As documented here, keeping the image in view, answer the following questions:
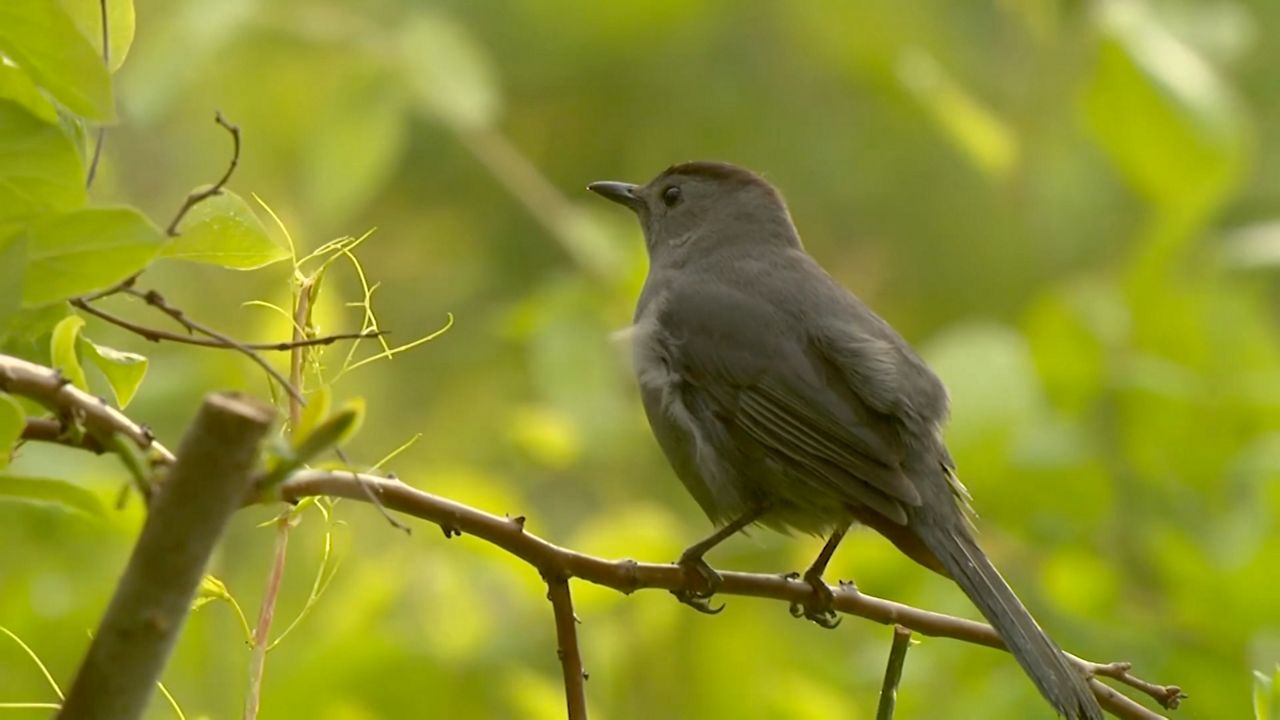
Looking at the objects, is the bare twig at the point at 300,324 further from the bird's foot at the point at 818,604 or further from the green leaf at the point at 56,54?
the bird's foot at the point at 818,604

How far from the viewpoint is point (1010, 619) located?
2.57 meters

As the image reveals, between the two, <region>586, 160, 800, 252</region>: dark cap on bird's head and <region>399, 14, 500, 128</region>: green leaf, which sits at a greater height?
<region>586, 160, 800, 252</region>: dark cap on bird's head

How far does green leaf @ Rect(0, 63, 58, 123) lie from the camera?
1.51m

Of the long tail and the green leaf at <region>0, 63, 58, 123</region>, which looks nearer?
the green leaf at <region>0, 63, 58, 123</region>

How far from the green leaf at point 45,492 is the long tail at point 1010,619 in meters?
1.26

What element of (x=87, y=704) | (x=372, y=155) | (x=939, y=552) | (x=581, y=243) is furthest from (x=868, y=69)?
(x=87, y=704)

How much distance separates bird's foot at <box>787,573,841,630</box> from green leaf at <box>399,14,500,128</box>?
153cm

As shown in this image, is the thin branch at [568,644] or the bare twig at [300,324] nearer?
the thin branch at [568,644]

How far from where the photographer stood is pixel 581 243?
13.4ft

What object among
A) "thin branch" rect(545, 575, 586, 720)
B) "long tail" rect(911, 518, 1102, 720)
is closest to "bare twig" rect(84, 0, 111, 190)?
"thin branch" rect(545, 575, 586, 720)

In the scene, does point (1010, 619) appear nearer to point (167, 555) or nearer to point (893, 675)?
point (893, 675)

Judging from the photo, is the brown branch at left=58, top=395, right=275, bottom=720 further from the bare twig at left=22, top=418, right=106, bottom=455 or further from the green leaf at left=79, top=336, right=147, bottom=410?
the green leaf at left=79, top=336, right=147, bottom=410

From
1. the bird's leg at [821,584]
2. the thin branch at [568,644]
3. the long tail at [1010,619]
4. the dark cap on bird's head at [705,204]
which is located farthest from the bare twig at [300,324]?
the dark cap on bird's head at [705,204]

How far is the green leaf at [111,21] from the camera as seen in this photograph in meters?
1.63
